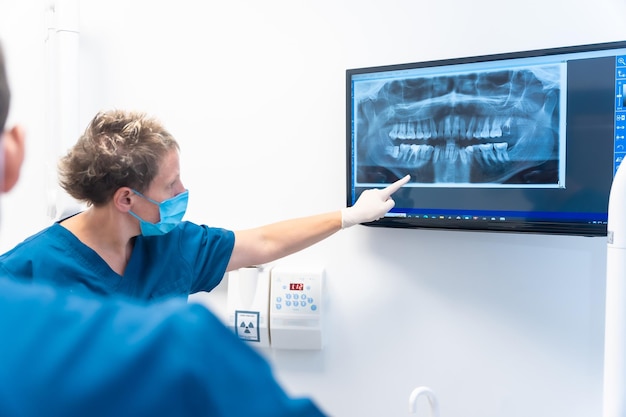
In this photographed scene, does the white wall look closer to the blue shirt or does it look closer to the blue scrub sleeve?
the blue shirt

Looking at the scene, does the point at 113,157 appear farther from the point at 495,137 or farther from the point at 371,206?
the point at 495,137

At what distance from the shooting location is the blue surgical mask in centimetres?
137

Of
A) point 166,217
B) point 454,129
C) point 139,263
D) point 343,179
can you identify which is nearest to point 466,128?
point 454,129

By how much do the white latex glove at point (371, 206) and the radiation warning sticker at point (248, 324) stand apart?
0.40m

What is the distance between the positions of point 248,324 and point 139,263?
0.39 m

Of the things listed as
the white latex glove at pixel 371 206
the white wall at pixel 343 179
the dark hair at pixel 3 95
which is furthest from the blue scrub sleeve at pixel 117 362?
the white wall at pixel 343 179

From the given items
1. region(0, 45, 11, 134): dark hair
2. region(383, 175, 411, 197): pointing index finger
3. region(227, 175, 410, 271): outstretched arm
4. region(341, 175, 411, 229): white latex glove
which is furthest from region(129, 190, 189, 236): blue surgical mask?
region(0, 45, 11, 134): dark hair

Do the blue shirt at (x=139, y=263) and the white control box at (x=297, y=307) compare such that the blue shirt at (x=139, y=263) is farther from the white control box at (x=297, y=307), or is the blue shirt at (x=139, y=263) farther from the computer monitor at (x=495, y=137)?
the computer monitor at (x=495, y=137)

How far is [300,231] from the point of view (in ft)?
4.92

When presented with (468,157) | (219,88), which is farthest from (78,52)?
(468,157)

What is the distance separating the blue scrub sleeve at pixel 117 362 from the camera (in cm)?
37

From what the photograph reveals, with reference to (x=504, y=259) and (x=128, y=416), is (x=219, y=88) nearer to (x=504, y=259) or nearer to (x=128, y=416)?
(x=504, y=259)

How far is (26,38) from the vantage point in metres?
1.88

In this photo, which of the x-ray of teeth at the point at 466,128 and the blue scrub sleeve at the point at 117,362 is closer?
the blue scrub sleeve at the point at 117,362
